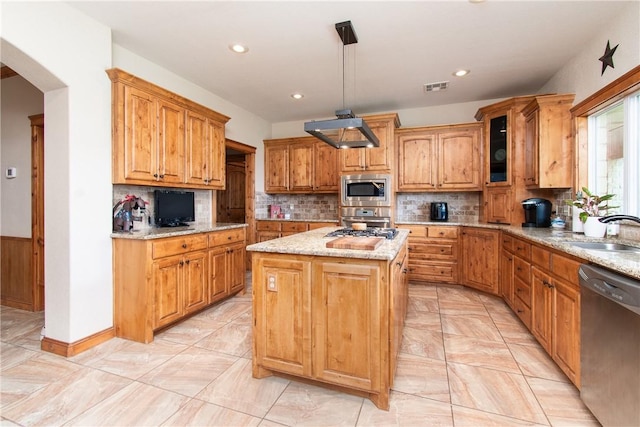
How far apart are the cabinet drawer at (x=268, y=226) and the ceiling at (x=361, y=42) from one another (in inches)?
81.2

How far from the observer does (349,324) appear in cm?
171

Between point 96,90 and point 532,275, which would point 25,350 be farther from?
point 532,275

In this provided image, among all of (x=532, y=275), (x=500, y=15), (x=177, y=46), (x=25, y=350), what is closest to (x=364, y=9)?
(x=500, y=15)

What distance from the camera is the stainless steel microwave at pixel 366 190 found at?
424 centimetres

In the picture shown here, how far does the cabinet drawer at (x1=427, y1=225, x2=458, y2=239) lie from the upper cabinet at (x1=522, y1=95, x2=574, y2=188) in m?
1.14

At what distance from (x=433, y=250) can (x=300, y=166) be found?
8.44ft

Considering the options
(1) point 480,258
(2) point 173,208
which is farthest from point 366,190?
(2) point 173,208

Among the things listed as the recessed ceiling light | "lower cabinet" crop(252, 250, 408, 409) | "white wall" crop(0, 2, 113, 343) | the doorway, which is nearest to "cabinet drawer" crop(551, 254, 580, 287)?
"lower cabinet" crop(252, 250, 408, 409)

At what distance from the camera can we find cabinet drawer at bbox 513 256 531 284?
2.56 meters

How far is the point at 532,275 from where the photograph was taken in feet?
8.07

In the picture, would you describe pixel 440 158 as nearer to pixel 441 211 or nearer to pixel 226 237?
pixel 441 211

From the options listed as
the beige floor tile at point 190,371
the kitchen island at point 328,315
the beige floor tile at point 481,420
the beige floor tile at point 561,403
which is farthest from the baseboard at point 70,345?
the beige floor tile at point 561,403

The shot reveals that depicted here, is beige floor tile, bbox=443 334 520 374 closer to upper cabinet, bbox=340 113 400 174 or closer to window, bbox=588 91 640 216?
window, bbox=588 91 640 216

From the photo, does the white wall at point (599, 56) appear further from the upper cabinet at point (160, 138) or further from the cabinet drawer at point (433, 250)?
the upper cabinet at point (160, 138)
